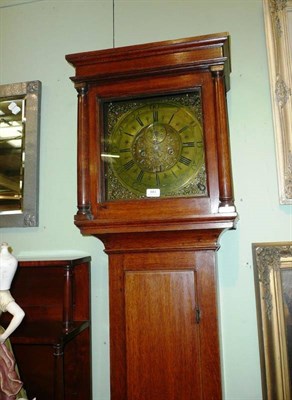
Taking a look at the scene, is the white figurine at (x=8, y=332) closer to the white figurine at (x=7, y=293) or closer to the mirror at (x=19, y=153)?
the white figurine at (x=7, y=293)

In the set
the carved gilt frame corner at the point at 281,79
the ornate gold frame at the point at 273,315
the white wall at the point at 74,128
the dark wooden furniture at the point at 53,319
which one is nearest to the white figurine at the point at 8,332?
the dark wooden furniture at the point at 53,319

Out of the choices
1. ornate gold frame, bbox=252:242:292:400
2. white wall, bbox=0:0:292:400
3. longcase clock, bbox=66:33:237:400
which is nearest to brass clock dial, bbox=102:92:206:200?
longcase clock, bbox=66:33:237:400

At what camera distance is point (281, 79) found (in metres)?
1.09

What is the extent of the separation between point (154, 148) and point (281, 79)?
1.56 feet

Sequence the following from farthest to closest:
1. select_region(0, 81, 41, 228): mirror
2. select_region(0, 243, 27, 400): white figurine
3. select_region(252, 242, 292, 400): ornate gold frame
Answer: select_region(0, 81, 41, 228): mirror
select_region(252, 242, 292, 400): ornate gold frame
select_region(0, 243, 27, 400): white figurine

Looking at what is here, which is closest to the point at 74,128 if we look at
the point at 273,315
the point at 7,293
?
the point at 7,293

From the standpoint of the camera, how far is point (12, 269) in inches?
36.7

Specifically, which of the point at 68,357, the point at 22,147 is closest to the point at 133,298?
the point at 68,357

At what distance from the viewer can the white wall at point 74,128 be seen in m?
1.06

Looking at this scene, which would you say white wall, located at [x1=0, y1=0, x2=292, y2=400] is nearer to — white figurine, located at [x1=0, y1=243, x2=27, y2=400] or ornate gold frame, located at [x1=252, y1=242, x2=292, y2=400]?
ornate gold frame, located at [x1=252, y1=242, x2=292, y2=400]

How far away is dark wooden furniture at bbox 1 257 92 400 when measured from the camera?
1044 millimetres

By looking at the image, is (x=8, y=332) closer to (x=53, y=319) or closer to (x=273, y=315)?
(x=53, y=319)

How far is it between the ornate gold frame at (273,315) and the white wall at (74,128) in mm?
29

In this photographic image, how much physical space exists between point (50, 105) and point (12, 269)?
63cm
